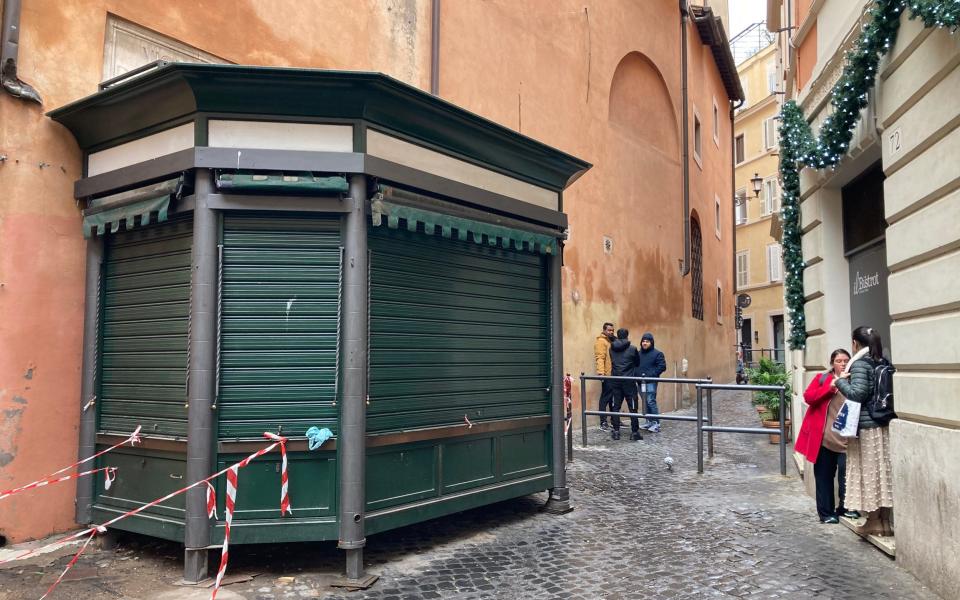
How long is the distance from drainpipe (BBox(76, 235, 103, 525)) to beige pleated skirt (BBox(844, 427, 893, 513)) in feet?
20.0

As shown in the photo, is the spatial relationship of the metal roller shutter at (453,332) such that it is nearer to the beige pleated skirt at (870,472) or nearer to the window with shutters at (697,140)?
the beige pleated skirt at (870,472)

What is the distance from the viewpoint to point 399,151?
18.4ft

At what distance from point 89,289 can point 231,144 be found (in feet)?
6.20

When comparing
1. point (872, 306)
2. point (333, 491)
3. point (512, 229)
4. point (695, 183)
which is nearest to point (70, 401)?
point (333, 491)

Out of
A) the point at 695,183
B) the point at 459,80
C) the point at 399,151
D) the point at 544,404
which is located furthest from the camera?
the point at 695,183

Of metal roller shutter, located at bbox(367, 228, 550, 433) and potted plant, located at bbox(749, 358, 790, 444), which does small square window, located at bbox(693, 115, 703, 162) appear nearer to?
potted plant, located at bbox(749, 358, 790, 444)

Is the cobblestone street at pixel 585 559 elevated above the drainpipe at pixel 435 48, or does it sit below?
below

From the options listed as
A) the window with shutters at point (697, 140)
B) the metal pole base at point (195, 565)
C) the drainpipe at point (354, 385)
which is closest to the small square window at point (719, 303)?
the window with shutters at point (697, 140)

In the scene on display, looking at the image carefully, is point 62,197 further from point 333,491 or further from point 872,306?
point 872,306

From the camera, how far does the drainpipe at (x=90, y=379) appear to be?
19.3ft

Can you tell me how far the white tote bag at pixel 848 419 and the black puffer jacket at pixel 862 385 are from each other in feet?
0.18

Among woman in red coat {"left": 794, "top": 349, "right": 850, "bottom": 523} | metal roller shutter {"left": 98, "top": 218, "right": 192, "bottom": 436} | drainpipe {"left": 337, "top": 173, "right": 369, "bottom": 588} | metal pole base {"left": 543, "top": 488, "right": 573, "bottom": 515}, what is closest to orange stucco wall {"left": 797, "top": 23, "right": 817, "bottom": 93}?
woman in red coat {"left": 794, "top": 349, "right": 850, "bottom": 523}

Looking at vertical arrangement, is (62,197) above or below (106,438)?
above

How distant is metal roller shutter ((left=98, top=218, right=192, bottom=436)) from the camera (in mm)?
5387
